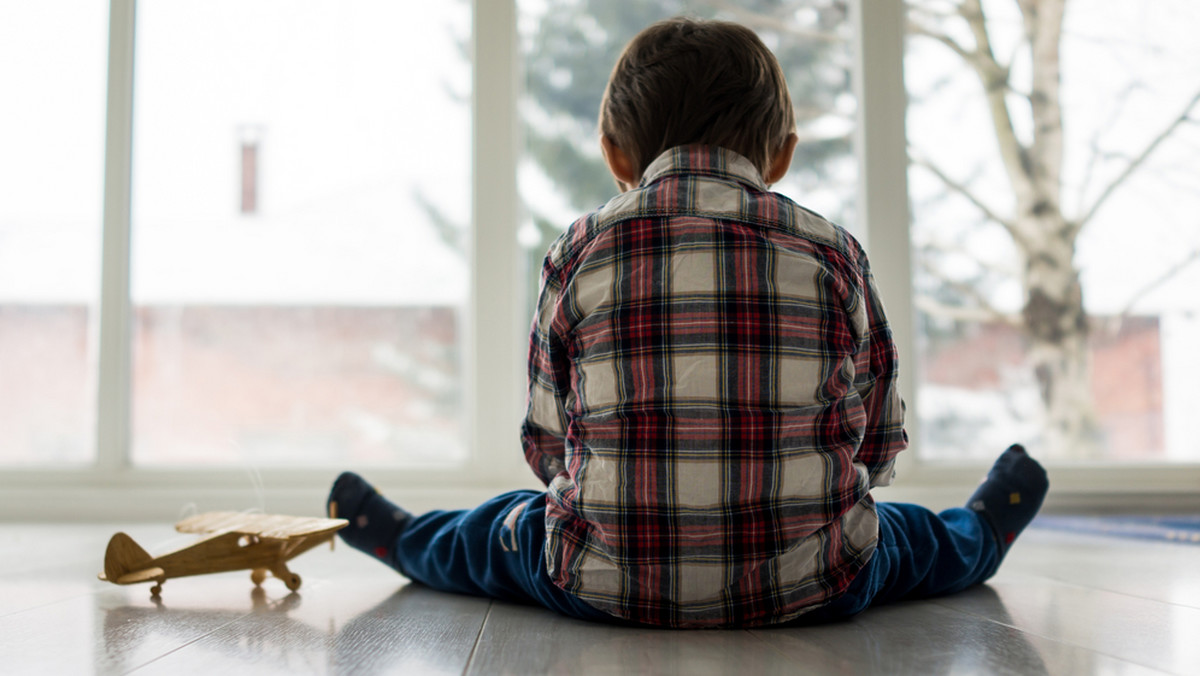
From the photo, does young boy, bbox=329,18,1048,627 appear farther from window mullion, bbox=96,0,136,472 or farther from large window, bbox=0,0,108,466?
large window, bbox=0,0,108,466

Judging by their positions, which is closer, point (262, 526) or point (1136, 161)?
point (262, 526)

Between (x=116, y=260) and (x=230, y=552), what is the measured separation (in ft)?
3.49

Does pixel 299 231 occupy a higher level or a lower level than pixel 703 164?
higher

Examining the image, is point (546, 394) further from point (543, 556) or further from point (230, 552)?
point (230, 552)

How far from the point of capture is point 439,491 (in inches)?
68.5

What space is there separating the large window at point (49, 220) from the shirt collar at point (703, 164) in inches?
58.7

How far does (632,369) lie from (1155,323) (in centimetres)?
157

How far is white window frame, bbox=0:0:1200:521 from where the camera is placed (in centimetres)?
177

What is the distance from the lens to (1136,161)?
191cm

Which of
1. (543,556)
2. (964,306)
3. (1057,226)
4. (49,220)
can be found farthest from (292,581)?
(1057,226)

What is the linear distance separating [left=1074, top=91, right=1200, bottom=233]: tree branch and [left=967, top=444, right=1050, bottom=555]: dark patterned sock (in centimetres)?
102

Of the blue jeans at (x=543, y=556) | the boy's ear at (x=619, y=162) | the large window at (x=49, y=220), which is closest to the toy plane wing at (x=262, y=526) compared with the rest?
the blue jeans at (x=543, y=556)

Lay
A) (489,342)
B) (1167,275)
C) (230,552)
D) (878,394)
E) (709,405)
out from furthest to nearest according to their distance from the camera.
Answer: (1167,275) → (489,342) → (230,552) → (878,394) → (709,405)

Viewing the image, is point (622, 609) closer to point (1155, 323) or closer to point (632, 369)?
point (632, 369)
